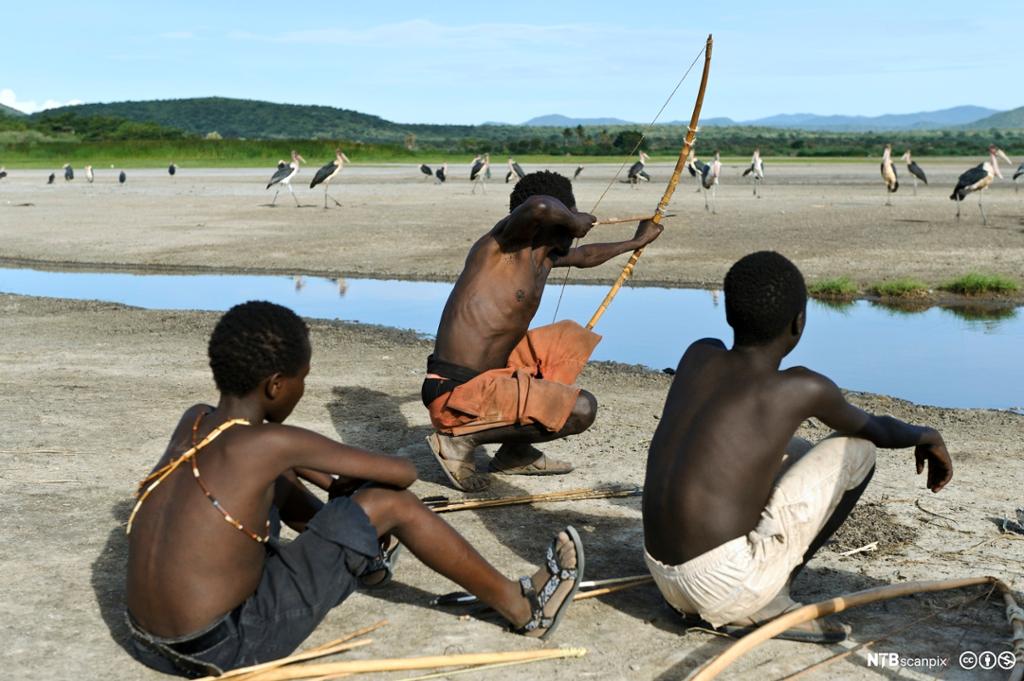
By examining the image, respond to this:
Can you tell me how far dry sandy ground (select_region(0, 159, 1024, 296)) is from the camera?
631 inches

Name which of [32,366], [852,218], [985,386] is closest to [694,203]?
[852,218]

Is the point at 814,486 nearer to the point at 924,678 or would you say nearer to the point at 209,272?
the point at 924,678

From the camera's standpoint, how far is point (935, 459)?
14.6 feet

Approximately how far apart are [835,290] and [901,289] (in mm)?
708

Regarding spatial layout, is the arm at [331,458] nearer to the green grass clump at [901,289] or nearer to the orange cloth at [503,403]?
the orange cloth at [503,403]

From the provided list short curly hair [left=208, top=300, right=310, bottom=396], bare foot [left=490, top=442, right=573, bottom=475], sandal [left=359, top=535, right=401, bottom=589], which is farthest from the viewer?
bare foot [left=490, top=442, right=573, bottom=475]

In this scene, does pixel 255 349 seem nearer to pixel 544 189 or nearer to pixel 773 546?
pixel 773 546

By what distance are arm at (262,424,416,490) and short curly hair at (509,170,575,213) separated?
2.67 m

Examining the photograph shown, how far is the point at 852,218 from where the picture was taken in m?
21.8

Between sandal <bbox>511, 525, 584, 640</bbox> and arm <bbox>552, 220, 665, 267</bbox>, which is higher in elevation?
arm <bbox>552, 220, 665, 267</bbox>

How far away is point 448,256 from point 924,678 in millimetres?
13478

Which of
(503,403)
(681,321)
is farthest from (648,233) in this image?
(681,321)

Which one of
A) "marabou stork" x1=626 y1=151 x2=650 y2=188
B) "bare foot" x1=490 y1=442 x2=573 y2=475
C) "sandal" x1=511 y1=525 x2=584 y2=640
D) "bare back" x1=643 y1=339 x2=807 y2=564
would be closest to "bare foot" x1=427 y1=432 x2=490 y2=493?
"bare foot" x1=490 y1=442 x2=573 y2=475

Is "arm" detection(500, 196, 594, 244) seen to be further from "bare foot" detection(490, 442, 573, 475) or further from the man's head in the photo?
the man's head
